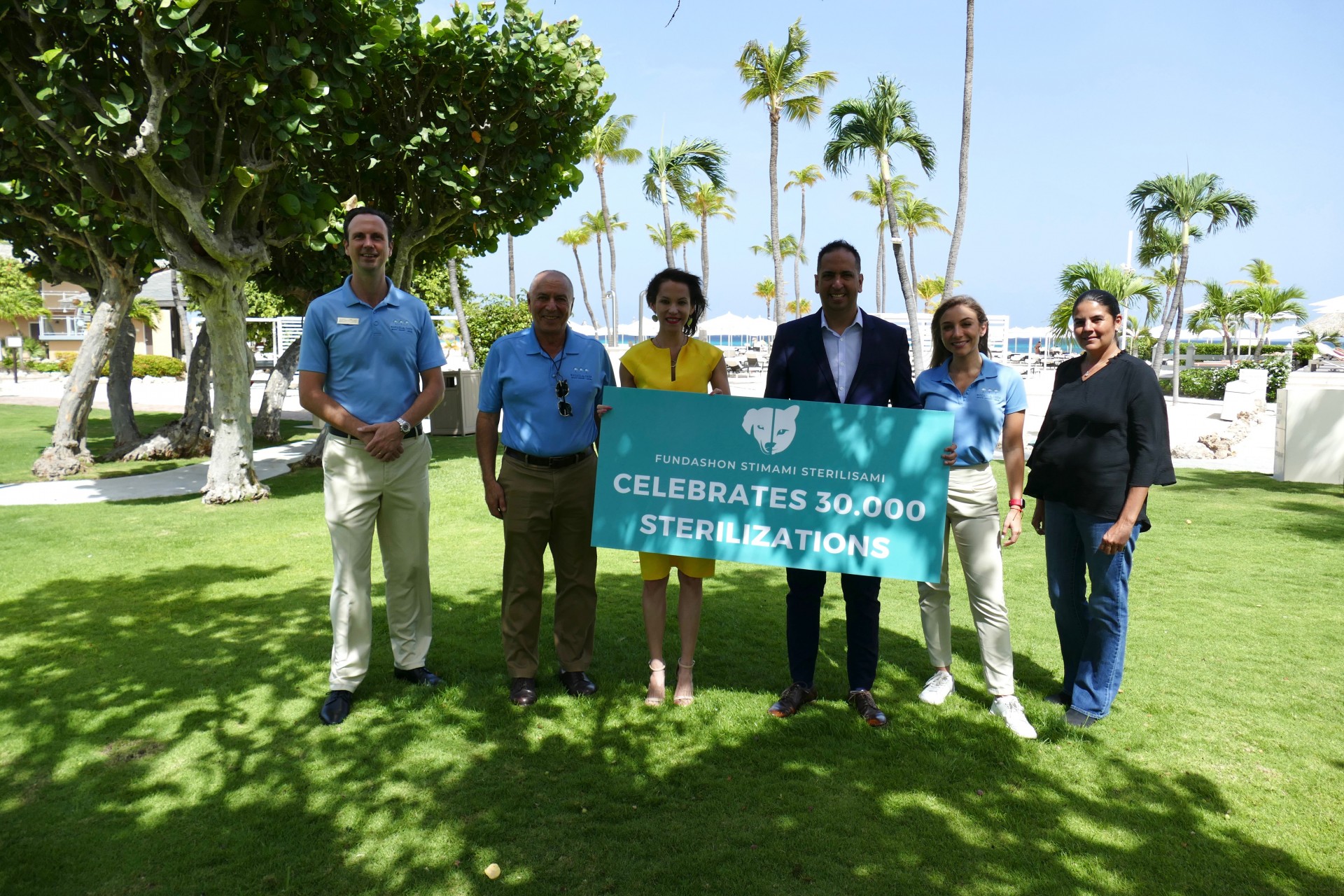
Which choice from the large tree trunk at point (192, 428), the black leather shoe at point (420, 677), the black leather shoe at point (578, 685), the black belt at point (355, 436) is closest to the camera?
the black belt at point (355, 436)

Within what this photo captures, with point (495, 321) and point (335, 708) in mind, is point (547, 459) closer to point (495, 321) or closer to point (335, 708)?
point (335, 708)

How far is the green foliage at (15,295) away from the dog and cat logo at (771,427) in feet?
162

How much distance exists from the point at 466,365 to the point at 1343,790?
26.0m

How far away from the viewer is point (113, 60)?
881 cm

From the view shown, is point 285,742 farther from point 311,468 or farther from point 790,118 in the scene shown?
point 790,118

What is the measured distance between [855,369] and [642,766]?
205cm

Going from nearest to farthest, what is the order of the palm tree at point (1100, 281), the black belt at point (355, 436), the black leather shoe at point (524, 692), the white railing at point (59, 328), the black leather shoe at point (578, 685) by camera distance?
the black belt at point (355, 436), the black leather shoe at point (524, 692), the black leather shoe at point (578, 685), the palm tree at point (1100, 281), the white railing at point (59, 328)

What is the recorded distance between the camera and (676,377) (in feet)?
14.1

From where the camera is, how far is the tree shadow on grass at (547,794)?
3.06m

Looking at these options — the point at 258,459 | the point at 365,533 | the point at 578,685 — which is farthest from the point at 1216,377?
the point at 365,533

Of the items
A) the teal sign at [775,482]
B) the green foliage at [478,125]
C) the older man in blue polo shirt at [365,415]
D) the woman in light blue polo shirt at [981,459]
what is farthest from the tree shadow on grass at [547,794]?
the green foliage at [478,125]

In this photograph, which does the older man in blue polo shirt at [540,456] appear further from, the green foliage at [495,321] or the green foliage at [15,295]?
the green foliage at [15,295]

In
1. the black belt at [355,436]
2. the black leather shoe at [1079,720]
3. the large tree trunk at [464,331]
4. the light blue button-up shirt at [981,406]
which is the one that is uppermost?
the large tree trunk at [464,331]

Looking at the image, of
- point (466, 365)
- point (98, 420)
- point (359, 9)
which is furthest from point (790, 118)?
point (359, 9)
